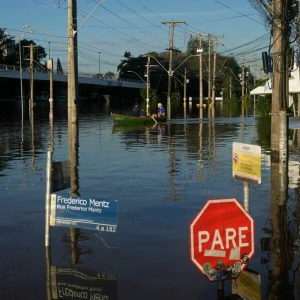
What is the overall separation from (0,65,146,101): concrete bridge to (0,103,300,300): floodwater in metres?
77.7

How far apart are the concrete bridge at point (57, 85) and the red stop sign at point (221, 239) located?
8656 cm

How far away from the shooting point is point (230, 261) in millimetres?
5766

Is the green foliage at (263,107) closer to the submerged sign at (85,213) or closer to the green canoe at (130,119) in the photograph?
the green canoe at (130,119)

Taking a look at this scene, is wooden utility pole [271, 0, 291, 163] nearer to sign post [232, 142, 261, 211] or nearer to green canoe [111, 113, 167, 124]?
sign post [232, 142, 261, 211]

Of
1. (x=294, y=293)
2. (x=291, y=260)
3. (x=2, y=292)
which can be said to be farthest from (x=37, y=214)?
(x=294, y=293)

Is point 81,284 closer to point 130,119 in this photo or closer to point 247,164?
point 247,164

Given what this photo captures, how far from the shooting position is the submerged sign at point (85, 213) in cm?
637

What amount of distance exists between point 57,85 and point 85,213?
120 meters

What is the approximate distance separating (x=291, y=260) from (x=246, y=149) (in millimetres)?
1509

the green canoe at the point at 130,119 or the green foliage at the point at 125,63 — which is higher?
→ the green foliage at the point at 125,63

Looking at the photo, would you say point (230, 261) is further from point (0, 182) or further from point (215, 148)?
point (215, 148)

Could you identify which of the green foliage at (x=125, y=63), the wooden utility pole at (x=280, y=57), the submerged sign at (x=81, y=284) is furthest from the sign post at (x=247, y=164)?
the green foliage at (x=125, y=63)

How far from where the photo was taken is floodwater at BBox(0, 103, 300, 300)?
6.25 metres

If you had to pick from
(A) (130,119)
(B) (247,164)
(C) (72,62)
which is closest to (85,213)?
(B) (247,164)
